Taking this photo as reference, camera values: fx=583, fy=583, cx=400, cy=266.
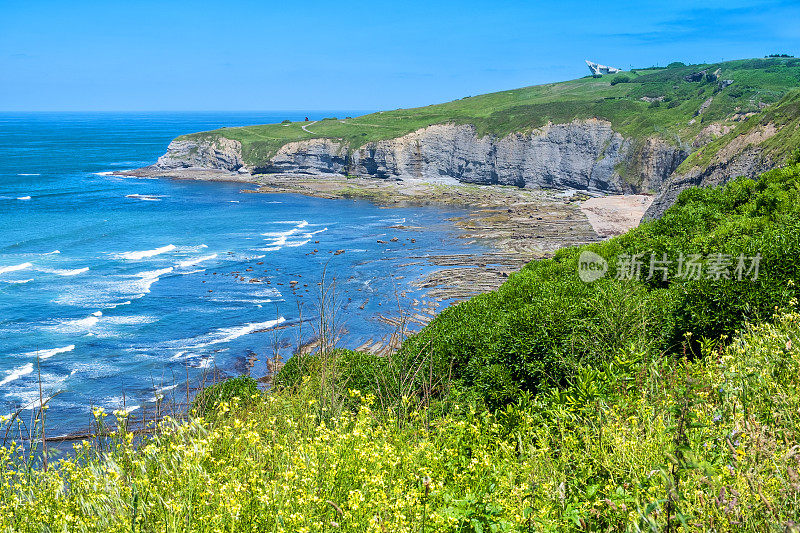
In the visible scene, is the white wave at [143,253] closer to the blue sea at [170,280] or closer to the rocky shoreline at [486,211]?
the blue sea at [170,280]

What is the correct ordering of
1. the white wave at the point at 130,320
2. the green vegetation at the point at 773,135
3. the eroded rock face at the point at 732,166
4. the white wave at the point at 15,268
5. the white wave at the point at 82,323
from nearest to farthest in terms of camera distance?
the white wave at the point at 82,323
the green vegetation at the point at 773,135
the white wave at the point at 130,320
the eroded rock face at the point at 732,166
the white wave at the point at 15,268

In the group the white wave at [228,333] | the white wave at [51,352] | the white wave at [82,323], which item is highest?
the white wave at [82,323]

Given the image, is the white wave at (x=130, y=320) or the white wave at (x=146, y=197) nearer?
the white wave at (x=130, y=320)

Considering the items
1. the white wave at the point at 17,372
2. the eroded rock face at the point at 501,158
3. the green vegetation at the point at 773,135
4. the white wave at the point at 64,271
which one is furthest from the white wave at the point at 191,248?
the eroded rock face at the point at 501,158

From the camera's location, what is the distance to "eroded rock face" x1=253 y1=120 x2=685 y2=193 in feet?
329

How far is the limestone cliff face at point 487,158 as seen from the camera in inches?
3909

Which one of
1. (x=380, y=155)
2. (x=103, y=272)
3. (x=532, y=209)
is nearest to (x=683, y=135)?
(x=532, y=209)

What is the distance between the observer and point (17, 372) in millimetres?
35406

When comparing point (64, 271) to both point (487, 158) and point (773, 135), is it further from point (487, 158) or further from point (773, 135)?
point (487, 158)

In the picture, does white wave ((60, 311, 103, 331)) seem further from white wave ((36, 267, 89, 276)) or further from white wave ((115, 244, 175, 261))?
white wave ((115, 244, 175, 261))

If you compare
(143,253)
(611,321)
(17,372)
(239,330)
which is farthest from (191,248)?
(611,321)

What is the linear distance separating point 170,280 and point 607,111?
91.7 metres

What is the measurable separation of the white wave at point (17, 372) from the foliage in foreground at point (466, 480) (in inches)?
1352

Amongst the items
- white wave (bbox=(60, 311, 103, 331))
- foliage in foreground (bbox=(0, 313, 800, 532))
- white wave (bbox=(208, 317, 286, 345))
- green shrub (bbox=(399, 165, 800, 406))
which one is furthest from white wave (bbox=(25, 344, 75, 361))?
foliage in foreground (bbox=(0, 313, 800, 532))
